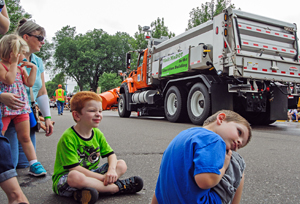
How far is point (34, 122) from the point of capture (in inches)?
121

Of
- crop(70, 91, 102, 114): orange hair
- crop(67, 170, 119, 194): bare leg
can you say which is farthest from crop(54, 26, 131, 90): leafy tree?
crop(67, 170, 119, 194): bare leg

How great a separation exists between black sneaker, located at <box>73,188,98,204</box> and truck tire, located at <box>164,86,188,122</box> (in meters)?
7.70

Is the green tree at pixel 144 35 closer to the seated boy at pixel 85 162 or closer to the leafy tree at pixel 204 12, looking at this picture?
the leafy tree at pixel 204 12

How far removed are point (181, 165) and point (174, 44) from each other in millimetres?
9238

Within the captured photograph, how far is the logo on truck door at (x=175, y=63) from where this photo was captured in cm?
934

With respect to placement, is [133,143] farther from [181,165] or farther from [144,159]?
[181,165]

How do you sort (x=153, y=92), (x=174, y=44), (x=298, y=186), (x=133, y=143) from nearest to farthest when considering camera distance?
1. (x=298, y=186)
2. (x=133, y=143)
3. (x=174, y=44)
4. (x=153, y=92)

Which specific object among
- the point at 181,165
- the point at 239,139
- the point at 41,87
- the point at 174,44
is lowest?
the point at 181,165

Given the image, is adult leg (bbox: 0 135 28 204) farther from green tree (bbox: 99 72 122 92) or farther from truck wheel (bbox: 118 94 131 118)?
green tree (bbox: 99 72 122 92)

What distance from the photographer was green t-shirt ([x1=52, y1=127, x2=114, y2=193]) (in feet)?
7.12

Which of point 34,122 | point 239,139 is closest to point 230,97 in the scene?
point 34,122

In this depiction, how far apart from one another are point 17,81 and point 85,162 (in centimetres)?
108

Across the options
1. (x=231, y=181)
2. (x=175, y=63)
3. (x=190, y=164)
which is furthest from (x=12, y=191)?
(x=175, y=63)

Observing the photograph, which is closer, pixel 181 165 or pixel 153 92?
pixel 181 165
